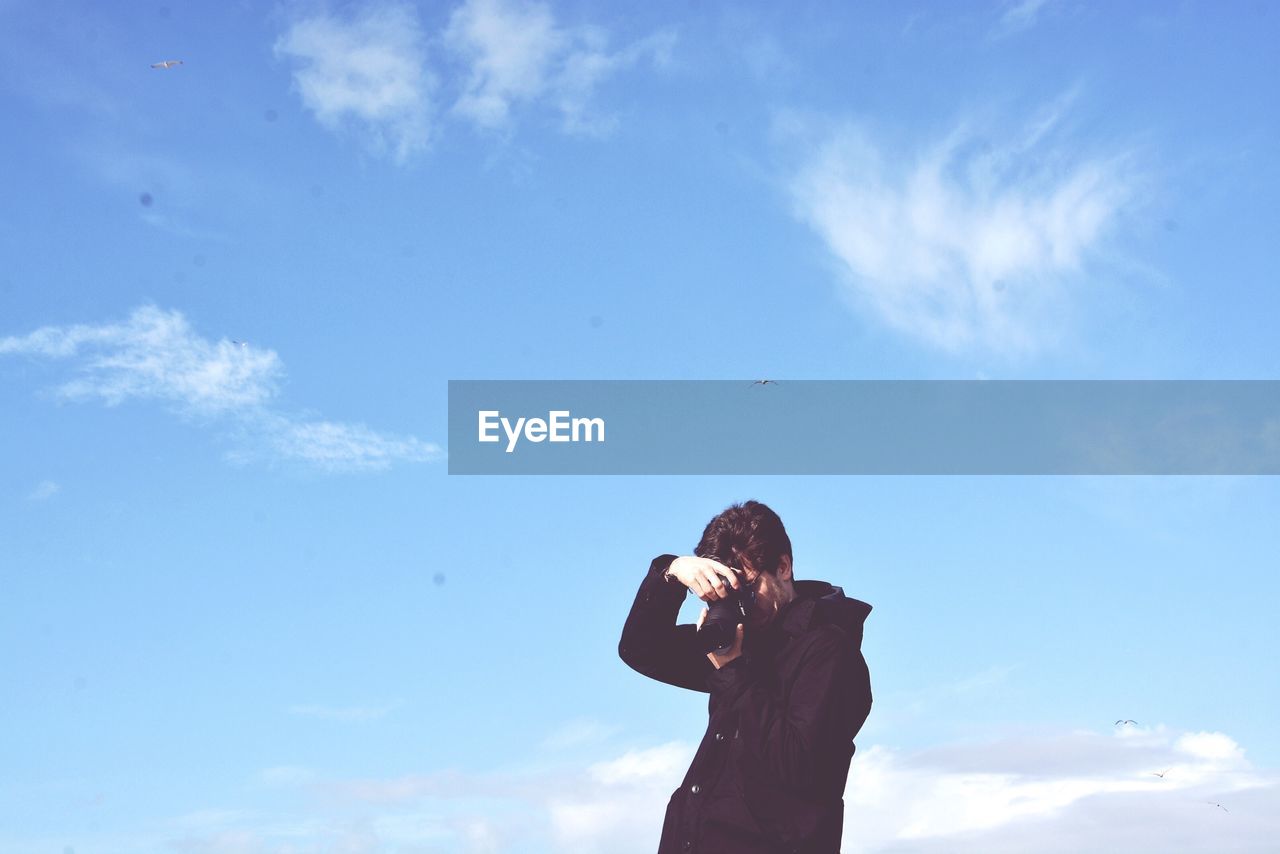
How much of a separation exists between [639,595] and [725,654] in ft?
2.57

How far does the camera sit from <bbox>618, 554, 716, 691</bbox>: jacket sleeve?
705cm

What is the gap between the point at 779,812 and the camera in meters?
6.00

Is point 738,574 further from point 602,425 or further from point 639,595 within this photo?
point 602,425

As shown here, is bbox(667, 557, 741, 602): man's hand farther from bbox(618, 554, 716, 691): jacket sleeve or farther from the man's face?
bbox(618, 554, 716, 691): jacket sleeve

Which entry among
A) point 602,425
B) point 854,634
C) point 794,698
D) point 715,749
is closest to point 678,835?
point 715,749

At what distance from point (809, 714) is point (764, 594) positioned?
0.80m

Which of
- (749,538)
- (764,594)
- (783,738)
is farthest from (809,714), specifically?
(749,538)

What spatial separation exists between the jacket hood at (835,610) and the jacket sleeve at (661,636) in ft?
2.77

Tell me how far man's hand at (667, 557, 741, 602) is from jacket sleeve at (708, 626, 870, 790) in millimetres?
494

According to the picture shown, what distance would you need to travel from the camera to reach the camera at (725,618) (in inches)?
251

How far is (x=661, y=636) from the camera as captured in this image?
707cm

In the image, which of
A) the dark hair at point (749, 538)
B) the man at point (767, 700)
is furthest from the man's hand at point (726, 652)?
the dark hair at point (749, 538)

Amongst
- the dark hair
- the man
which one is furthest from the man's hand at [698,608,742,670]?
the dark hair

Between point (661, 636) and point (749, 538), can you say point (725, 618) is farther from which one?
point (661, 636)
